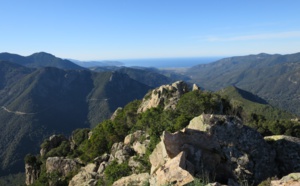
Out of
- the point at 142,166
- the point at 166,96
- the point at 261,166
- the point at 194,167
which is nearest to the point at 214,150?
the point at 194,167

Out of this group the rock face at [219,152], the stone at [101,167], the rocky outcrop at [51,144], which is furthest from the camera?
the rocky outcrop at [51,144]

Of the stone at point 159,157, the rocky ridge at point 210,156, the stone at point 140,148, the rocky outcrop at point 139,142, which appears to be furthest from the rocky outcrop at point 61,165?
the stone at point 159,157

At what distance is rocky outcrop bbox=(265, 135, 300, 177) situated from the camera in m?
32.4

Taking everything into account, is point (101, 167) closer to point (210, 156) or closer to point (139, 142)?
point (139, 142)

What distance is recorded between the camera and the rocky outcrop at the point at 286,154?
32.4 metres

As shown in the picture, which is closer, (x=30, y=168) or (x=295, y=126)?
(x=295, y=126)

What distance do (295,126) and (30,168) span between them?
259 ft

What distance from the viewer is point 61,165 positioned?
63594 millimetres

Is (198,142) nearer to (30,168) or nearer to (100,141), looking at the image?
(100,141)

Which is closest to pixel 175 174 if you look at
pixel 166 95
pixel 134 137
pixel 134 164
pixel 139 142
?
pixel 134 164

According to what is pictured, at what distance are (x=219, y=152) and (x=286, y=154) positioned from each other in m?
A: 14.6

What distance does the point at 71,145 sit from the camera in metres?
90.6

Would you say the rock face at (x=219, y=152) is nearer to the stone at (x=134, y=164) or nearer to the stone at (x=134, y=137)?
the stone at (x=134, y=164)

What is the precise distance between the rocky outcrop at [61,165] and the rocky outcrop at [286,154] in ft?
139
